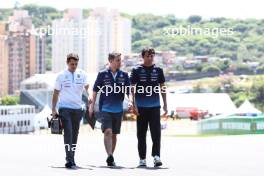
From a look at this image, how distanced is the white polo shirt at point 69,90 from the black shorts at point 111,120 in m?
0.28

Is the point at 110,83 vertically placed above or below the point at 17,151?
above

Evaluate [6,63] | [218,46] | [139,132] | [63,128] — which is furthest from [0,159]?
[218,46]

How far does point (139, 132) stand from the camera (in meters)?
9.11

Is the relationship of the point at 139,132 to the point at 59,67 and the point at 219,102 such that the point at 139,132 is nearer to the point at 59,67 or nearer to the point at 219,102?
the point at 219,102

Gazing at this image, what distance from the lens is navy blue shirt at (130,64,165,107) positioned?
896cm

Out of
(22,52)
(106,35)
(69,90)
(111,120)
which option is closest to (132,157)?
(111,120)

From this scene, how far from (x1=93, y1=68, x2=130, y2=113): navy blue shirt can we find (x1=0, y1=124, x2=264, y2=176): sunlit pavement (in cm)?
61

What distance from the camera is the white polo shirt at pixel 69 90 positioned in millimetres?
9070

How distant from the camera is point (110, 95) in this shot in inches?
356

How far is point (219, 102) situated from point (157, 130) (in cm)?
9078

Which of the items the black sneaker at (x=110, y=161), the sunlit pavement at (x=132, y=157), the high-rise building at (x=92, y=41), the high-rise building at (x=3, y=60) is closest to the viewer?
the sunlit pavement at (x=132, y=157)

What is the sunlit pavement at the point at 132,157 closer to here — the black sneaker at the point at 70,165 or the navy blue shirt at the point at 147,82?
the black sneaker at the point at 70,165

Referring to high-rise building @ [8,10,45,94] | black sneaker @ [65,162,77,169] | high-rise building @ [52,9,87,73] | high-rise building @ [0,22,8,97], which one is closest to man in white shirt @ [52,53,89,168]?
black sneaker @ [65,162,77,169]

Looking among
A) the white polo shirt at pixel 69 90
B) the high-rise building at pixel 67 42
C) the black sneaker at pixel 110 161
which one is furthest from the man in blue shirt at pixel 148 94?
the high-rise building at pixel 67 42
